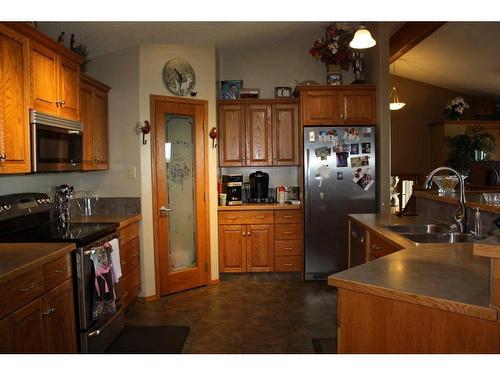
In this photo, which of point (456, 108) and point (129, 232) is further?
point (456, 108)

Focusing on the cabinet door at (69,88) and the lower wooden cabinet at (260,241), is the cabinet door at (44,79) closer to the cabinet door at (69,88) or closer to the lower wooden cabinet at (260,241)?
the cabinet door at (69,88)

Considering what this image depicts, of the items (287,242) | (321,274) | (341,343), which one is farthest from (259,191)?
(341,343)

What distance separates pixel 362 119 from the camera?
4.61m

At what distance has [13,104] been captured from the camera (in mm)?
2428

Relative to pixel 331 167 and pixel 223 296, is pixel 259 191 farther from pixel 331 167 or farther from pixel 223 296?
pixel 223 296

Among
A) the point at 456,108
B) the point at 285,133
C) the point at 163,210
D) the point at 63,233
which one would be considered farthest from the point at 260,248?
the point at 456,108

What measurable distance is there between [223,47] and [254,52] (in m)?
0.45

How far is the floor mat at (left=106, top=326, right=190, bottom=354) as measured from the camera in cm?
293

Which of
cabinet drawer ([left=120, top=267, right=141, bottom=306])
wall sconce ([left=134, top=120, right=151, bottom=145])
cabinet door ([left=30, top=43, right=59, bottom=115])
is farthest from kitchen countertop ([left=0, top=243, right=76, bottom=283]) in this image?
wall sconce ([left=134, top=120, right=151, bottom=145])

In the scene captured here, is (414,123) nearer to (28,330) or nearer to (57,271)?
(57,271)

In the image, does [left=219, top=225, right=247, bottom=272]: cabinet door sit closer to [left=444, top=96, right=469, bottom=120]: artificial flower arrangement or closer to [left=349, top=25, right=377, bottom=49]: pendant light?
[left=349, top=25, right=377, bottom=49]: pendant light

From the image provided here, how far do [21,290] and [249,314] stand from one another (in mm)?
2057

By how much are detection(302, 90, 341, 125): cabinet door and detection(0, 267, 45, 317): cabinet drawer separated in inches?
126

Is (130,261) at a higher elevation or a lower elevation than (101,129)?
lower
